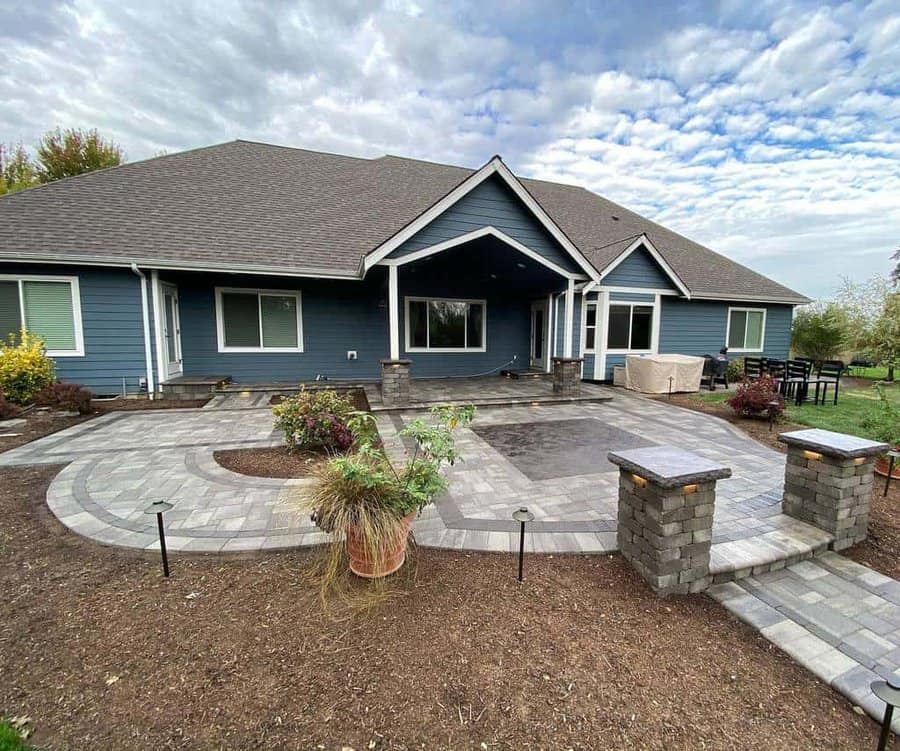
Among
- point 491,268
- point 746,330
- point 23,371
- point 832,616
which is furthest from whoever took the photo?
point 746,330

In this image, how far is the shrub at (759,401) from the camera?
711cm

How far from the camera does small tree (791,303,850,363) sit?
54.1 ft

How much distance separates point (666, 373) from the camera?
1031 cm

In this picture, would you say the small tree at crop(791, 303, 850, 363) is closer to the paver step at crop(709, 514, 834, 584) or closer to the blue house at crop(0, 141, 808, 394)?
the blue house at crop(0, 141, 808, 394)

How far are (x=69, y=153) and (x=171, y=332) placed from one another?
18.5 meters

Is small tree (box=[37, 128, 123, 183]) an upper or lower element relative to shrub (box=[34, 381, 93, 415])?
upper

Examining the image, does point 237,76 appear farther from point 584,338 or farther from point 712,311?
point 712,311

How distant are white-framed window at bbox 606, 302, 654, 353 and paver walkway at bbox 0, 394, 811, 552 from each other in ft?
16.2

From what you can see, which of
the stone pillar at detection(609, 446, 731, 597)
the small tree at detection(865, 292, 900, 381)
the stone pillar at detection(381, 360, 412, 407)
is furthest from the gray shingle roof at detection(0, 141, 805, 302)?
the stone pillar at detection(609, 446, 731, 597)

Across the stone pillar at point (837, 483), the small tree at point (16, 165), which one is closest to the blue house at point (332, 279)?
the stone pillar at point (837, 483)

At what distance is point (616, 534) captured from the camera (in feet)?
10.6

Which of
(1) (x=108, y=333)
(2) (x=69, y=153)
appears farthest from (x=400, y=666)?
(2) (x=69, y=153)

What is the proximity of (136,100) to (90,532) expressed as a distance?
17393 millimetres

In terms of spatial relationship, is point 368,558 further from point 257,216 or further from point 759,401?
point 257,216
